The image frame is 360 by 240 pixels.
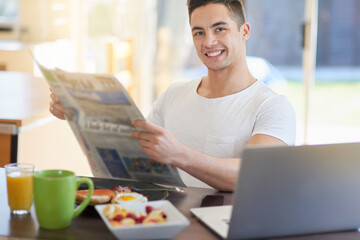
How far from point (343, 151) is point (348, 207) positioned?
0.48 ft

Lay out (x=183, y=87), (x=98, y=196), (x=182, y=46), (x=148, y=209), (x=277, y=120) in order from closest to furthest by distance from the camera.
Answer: (x=148, y=209) → (x=98, y=196) → (x=277, y=120) → (x=183, y=87) → (x=182, y=46)

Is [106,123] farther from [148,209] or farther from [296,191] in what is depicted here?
[296,191]

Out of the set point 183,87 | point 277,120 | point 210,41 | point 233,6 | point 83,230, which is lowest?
point 83,230

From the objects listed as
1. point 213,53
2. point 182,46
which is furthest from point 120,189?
point 182,46

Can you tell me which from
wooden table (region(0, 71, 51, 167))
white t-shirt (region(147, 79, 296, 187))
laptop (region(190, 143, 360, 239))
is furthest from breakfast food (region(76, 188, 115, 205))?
wooden table (region(0, 71, 51, 167))

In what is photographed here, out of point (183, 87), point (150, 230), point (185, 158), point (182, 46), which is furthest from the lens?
point (182, 46)

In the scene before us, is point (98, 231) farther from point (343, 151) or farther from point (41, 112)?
point (41, 112)

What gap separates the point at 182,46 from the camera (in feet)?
15.4

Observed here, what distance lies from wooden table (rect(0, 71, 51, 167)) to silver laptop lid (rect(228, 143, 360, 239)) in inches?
53.0

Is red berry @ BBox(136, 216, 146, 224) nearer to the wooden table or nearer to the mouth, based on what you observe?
the mouth

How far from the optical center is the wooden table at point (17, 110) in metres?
2.20

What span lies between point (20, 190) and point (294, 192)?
0.60m

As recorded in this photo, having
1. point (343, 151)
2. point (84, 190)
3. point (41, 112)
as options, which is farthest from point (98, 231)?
Result: point (41, 112)

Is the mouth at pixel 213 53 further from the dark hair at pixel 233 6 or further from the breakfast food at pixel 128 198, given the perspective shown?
the breakfast food at pixel 128 198
